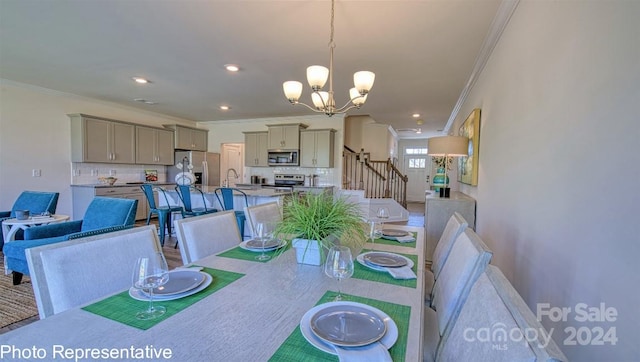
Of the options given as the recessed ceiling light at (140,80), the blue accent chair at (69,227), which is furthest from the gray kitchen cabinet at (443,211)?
the recessed ceiling light at (140,80)

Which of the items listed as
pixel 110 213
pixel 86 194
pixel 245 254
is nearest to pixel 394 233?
pixel 245 254

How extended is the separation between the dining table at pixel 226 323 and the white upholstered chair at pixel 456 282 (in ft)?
0.45

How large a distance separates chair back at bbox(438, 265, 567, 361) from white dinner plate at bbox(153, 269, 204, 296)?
98 cm

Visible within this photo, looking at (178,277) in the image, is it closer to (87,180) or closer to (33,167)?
(33,167)

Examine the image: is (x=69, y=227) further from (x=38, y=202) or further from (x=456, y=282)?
(x=456, y=282)

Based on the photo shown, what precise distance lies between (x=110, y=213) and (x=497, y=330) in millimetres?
3520

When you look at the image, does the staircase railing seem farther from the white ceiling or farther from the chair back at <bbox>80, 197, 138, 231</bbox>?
the chair back at <bbox>80, 197, 138, 231</bbox>

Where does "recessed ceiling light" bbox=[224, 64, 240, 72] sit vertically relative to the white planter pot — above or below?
above

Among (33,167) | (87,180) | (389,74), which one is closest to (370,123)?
(389,74)

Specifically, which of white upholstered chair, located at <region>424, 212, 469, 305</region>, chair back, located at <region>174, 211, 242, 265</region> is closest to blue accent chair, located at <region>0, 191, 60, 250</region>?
chair back, located at <region>174, 211, 242, 265</region>

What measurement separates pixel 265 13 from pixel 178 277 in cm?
221

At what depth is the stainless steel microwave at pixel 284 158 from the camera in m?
6.62

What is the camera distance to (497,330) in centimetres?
70

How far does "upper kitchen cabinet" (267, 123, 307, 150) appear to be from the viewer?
6.56 m
